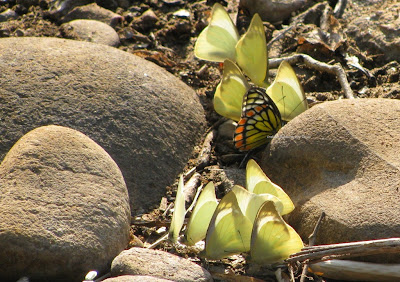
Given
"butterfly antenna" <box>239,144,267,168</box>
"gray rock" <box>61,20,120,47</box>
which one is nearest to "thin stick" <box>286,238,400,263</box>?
"butterfly antenna" <box>239,144,267,168</box>

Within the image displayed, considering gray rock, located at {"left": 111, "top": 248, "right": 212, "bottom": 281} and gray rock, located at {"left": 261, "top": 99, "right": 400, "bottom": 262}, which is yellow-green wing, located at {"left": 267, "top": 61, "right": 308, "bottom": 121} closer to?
gray rock, located at {"left": 261, "top": 99, "right": 400, "bottom": 262}

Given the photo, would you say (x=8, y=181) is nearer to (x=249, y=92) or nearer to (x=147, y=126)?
(x=147, y=126)

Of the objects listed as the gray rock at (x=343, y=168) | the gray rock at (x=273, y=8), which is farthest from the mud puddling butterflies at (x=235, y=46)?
the gray rock at (x=343, y=168)

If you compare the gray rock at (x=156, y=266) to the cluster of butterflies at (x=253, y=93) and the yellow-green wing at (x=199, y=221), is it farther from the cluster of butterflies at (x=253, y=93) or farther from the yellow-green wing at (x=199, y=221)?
the cluster of butterflies at (x=253, y=93)

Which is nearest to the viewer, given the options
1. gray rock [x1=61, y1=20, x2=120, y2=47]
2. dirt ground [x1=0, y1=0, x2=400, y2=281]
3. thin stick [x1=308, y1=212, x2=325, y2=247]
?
thin stick [x1=308, y1=212, x2=325, y2=247]

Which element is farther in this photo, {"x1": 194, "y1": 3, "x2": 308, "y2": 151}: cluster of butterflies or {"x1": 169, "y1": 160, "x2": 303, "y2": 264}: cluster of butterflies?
{"x1": 194, "y1": 3, "x2": 308, "y2": 151}: cluster of butterflies

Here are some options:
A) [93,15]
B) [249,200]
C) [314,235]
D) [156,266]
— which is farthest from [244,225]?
[93,15]

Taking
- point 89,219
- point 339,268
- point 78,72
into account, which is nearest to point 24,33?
point 78,72

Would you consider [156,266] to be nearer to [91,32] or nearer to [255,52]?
[255,52]
